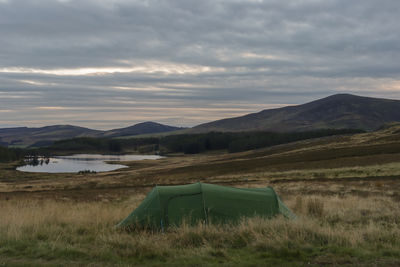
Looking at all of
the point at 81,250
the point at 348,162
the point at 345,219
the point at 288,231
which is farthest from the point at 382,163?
the point at 81,250

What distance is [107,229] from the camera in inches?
392

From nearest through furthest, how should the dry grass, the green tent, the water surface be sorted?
the dry grass, the green tent, the water surface

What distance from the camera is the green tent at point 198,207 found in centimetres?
1038

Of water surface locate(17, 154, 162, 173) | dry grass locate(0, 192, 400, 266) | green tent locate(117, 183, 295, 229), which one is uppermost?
green tent locate(117, 183, 295, 229)

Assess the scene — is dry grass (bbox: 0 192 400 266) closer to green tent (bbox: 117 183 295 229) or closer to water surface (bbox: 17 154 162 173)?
green tent (bbox: 117 183 295 229)

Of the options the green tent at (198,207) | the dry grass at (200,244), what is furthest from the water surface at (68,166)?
the dry grass at (200,244)

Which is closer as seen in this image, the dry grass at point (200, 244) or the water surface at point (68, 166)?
the dry grass at point (200, 244)

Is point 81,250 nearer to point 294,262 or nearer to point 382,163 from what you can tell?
point 294,262

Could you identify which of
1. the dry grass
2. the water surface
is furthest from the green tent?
the water surface

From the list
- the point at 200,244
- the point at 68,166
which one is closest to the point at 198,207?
the point at 200,244

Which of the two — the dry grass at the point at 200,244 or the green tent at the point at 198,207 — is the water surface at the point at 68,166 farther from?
the dry grass at the point at 200,244

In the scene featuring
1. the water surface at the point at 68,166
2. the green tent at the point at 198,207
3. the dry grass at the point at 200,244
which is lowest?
the water surface at the point at 68,166

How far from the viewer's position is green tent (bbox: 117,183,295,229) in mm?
10375

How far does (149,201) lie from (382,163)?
38193 millimetres
